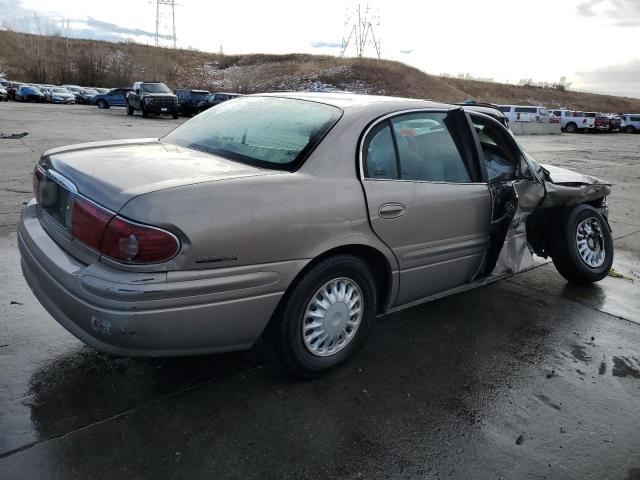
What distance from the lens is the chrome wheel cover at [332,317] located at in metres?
2.96

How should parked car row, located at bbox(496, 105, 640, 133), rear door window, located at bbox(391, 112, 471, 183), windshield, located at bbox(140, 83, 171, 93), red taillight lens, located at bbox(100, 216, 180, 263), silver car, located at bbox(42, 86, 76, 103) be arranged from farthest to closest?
silver car, located at bbox(42, 86, 76, 103)
parked car row, located at bbox(496, 105, 640, 133)
windshield, located at bbox(140, 83, 171, 93)
rear door window, located at bbox(391, 112, 471, 183)
red taillight lens, located at bbox(100, 216, 180, 263)

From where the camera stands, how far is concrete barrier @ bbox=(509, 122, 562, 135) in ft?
104

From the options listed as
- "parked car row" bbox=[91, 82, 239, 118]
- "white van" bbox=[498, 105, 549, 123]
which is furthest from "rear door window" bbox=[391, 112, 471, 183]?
"white van" bbox=[498, 105, 549, 123]

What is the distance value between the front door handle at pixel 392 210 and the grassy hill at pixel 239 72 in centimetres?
5111

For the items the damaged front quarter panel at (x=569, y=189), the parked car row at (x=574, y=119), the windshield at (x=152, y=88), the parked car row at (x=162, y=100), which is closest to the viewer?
the damaged front quarter panel at (x=569, y=189)

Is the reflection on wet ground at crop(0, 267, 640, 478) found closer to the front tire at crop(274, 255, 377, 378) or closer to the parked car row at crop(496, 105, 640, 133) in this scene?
the front tire at crop(274, 255, 377, 378)

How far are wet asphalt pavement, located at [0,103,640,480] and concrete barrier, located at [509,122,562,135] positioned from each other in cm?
2943

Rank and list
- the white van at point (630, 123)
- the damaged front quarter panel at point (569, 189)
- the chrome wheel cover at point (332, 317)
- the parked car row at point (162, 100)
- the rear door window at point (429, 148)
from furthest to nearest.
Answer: the white van at point (630, 123), the parked car row at point (162, 100), the damaged front quarter panel at point (569, 189), the rear door window at point (429, 148), the chrome wheel cover at point (332, 317)

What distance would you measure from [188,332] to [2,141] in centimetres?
1341

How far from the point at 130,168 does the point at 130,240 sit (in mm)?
583

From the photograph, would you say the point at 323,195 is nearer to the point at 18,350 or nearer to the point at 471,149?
the point at 471,149

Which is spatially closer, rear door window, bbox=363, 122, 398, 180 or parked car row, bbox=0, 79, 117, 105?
rear door window, bbox=363, 122, 398, 180

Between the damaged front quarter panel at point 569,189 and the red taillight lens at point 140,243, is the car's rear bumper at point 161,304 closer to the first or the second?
the red taillight lens at point 140,243

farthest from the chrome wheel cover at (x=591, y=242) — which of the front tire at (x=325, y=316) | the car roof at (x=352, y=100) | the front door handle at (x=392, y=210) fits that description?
the front tire at (x=325, y=316)
